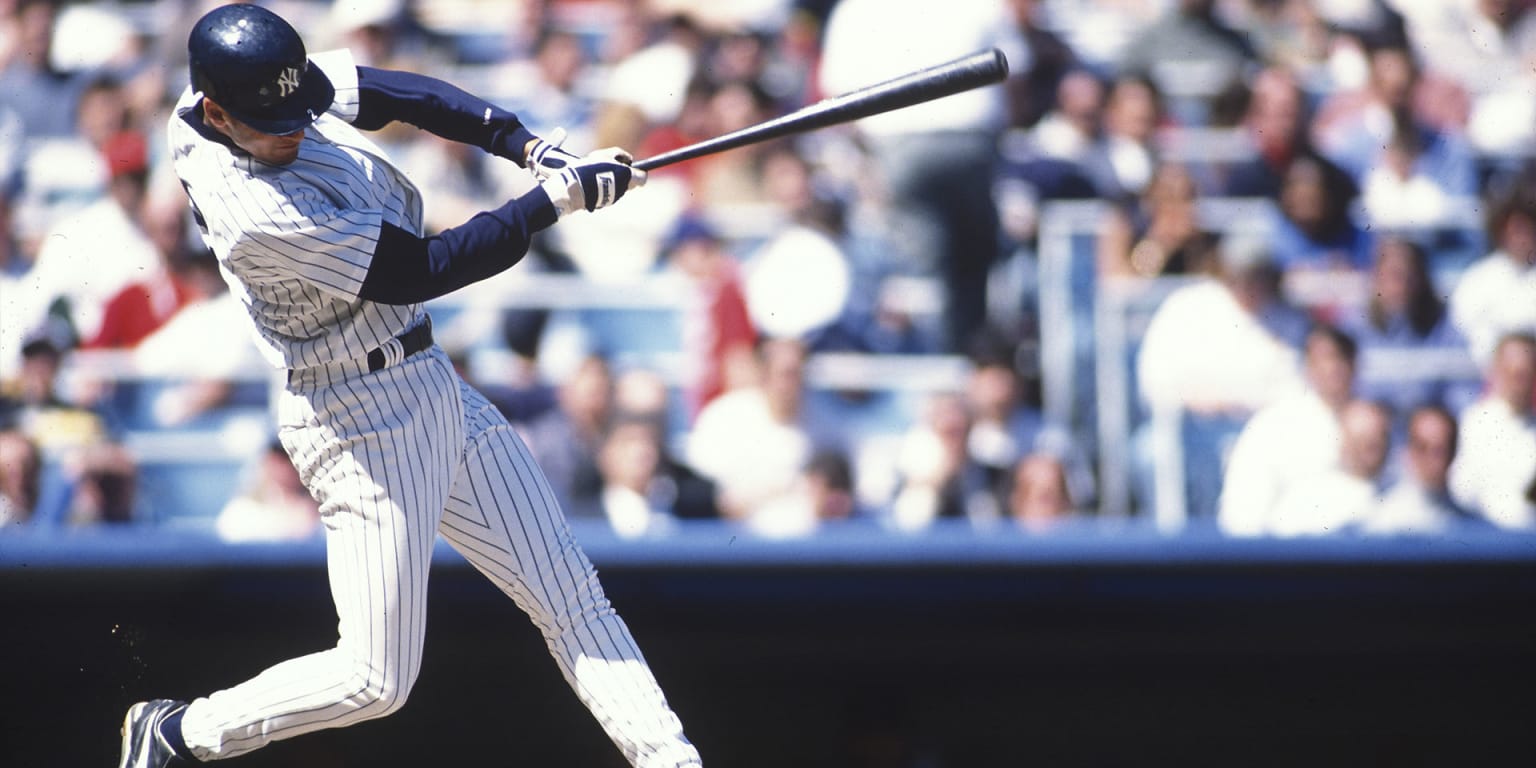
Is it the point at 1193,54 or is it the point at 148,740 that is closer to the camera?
the point at 148,740

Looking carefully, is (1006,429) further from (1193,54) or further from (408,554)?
(408,554)

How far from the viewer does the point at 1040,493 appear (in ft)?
16.0

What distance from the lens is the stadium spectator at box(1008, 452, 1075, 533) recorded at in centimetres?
487

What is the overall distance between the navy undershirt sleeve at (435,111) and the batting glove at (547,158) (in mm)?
29

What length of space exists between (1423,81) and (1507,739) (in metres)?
2.94

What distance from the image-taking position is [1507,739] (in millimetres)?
3803

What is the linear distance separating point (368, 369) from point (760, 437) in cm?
242

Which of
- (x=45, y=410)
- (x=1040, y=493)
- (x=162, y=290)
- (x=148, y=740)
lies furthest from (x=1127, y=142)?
(x=148, y=740)

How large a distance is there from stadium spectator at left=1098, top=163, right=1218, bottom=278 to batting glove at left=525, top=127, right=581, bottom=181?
9.19ft

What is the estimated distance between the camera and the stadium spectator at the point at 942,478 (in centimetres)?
489

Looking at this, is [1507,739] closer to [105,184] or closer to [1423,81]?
[1423,81]

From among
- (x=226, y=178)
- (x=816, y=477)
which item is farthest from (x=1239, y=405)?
(x=226, y=178)

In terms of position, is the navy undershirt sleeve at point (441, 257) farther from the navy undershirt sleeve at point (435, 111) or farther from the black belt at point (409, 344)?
the navy undershirt sleeve at point (435, 111)

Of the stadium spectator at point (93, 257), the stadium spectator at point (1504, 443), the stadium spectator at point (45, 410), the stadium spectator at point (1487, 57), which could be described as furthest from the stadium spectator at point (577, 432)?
the stadium spectator at point (1487, 57)
